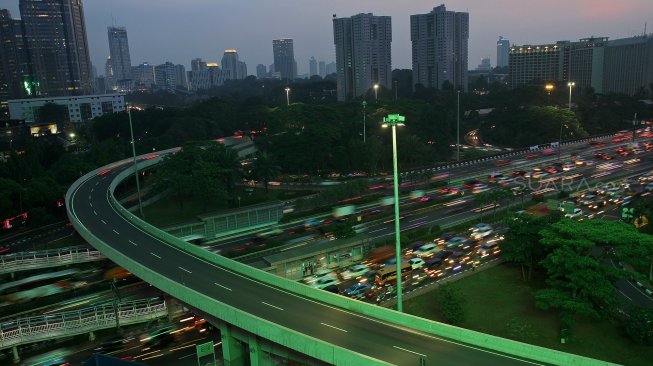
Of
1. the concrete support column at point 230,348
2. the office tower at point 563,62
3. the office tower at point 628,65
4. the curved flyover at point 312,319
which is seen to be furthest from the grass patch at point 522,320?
the office tower at point 563,62

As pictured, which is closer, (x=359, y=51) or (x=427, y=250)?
(x=427, y=250)

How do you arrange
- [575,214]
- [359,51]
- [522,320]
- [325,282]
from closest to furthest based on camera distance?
[522,320], [325,282], [575,214], [359,51]

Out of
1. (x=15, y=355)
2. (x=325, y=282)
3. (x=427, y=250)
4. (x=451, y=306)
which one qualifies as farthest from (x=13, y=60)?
(x=451, y=306)

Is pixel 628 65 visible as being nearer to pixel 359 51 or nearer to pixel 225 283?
pixel 359 51

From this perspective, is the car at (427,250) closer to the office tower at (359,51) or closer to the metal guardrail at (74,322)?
the metal guardrail at (74,322)

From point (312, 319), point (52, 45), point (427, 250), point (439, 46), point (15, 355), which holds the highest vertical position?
point (52, 45)

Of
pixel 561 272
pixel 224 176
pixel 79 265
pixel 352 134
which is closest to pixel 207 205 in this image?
pixel 224 176
